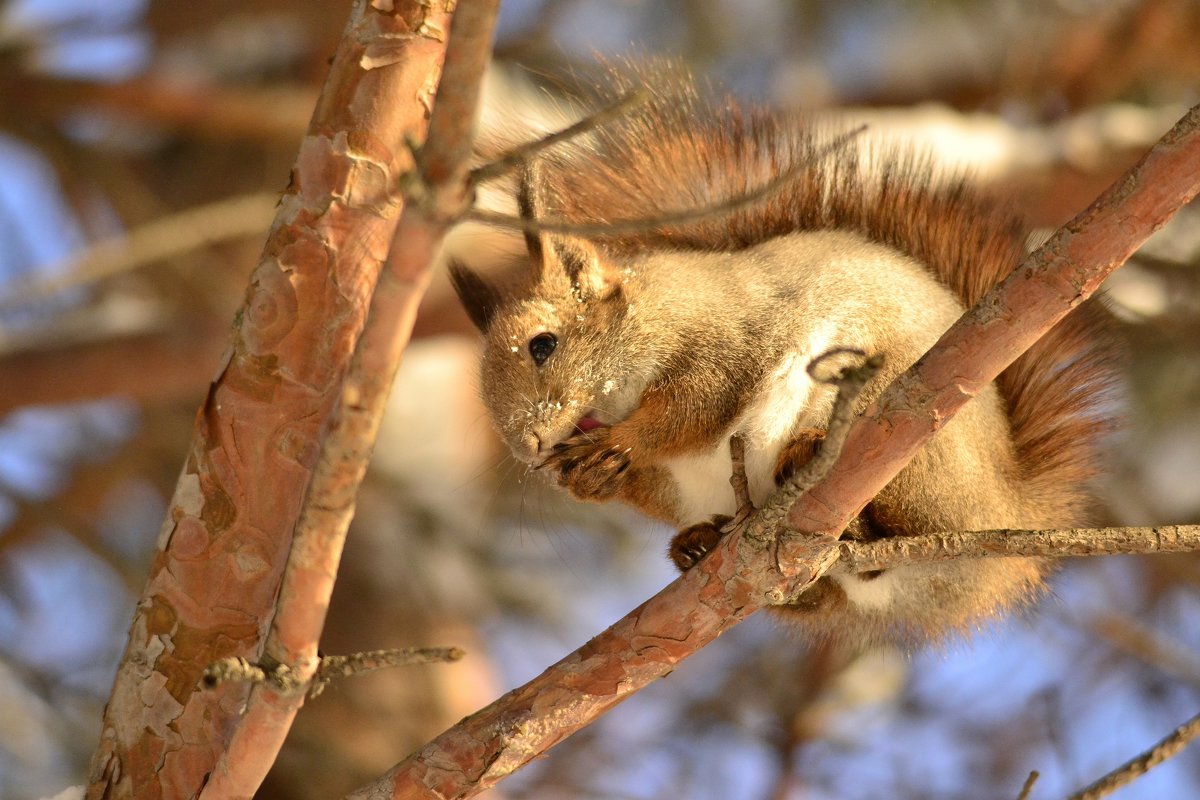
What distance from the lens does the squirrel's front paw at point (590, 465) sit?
169 centimetres

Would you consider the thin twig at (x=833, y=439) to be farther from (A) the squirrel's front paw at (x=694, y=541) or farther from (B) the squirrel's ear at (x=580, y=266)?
(B) the squirrel's ear at (x=580, y=266)

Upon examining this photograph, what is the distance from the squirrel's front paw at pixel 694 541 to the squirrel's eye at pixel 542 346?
1.18 ft

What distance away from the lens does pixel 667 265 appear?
189 cm

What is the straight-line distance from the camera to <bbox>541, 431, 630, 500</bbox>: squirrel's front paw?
5.56 feet

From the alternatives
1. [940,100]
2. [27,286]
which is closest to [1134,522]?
[940,100]

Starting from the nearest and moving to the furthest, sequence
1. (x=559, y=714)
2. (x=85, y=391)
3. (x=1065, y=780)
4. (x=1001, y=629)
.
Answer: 1. (x=559, y=714)
2. (x=1001, y=629)
3. (x=1065, y=780)
4. (x=85, y=391)

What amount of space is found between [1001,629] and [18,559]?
333cm

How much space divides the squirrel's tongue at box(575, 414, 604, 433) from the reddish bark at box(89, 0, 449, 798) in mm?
431

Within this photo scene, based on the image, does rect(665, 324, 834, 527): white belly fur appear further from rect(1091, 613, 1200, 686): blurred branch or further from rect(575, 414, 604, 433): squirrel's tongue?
rect(1091, 613, 1200, 686): blurred branch

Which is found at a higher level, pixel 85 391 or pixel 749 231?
pixel 85 391

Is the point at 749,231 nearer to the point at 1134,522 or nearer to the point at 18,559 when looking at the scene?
the point at 1134,522

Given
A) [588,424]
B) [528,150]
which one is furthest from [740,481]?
[528,150]

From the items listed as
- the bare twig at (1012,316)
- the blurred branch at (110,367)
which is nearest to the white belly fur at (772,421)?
the bare twig at (1012,316)

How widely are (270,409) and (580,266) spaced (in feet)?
1.94
